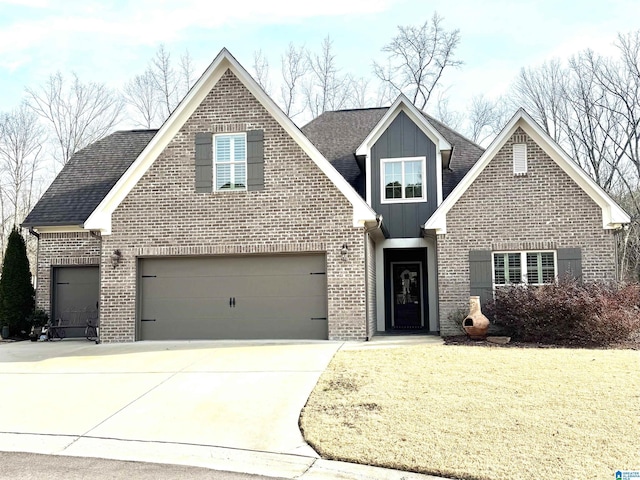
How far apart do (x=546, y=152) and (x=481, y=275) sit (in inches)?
137

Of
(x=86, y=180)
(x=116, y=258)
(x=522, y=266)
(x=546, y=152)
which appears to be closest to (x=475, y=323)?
(x=522, y=266)

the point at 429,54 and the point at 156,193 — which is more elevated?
the point at 429,54

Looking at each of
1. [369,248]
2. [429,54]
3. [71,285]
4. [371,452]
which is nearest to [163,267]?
[71,285]

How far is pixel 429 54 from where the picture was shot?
32.0m

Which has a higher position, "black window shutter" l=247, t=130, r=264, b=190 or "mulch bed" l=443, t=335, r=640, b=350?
"black window shutter" l=247, t=130, r=264, b=190

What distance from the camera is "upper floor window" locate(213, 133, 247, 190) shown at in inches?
552

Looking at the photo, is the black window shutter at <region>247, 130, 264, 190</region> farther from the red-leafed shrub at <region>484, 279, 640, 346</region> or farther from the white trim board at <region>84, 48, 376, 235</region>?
the red-leafed shrub at <region>484, 279, 640, 346</region>

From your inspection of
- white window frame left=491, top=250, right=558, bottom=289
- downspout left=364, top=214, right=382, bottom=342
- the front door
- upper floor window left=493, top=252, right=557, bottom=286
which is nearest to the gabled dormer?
the front door

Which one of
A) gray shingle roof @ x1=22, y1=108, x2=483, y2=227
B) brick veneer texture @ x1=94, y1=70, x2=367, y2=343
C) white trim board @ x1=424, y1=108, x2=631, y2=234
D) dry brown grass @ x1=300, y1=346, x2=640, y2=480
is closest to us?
dry brown grass @ x1=300, y1=346, x2=640, y2=480

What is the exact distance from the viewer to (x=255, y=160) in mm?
13891

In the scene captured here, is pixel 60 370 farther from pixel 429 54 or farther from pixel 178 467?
pixel 429 54

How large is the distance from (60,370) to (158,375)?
204 centimetres

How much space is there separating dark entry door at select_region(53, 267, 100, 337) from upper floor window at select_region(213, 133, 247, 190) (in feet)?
16.7

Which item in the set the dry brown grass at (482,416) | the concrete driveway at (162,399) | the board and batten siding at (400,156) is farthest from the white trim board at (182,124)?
the dry brown grass at (482,416)
